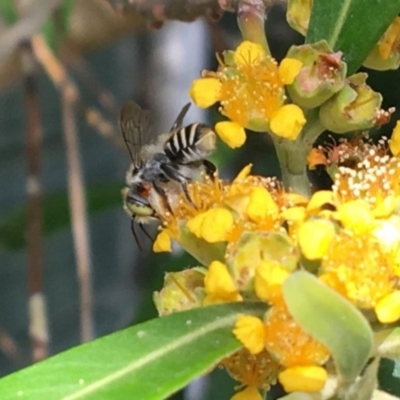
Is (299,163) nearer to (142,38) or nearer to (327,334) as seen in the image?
(327,334)

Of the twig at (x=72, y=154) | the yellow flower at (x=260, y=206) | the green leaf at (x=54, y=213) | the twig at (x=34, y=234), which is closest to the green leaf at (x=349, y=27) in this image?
the yellow flower at (x=260, y=206)

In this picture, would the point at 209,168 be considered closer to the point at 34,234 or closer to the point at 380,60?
the point at 380,60

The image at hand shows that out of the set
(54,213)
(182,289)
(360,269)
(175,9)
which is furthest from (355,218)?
(54,213)

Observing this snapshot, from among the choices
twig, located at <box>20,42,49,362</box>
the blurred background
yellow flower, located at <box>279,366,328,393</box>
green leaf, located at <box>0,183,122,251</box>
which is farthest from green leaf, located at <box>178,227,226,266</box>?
green leaf, located at <box>0,183,122,251</box>

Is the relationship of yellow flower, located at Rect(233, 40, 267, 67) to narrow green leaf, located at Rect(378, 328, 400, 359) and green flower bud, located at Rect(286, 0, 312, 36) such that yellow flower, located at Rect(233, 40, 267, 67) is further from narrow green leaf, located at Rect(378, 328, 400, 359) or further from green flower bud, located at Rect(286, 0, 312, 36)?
narrow green leaf, located at Rect(378, 328, 400, 359)

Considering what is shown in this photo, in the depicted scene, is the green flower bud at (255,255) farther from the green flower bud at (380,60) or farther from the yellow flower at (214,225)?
the green flower bud at (380,60)
